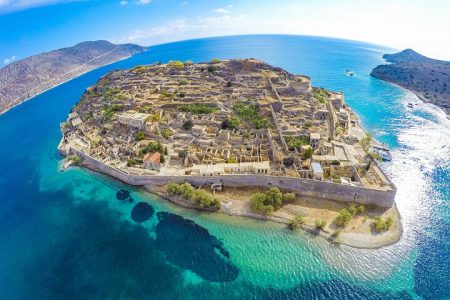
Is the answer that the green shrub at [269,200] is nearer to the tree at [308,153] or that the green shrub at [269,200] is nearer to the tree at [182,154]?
the tree at [308,153]

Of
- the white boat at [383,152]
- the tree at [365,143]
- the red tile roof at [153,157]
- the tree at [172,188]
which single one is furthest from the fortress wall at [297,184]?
the white boat at [383,152]

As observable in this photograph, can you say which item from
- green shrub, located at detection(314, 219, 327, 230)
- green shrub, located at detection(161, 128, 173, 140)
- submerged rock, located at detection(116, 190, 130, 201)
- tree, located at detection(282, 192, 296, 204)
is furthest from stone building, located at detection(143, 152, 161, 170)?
green shrub, located at detection(314, 219, 327, 230)

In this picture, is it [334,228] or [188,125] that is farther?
[188,125]

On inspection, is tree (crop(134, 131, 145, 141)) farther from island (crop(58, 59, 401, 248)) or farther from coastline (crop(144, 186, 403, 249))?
coastline (crop(144, 186, 403, 249))

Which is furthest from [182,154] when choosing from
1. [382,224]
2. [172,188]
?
[382,224]

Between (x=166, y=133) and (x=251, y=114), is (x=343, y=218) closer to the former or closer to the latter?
(x=251, y=114)

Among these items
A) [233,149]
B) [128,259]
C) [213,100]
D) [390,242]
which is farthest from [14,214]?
[390,242]

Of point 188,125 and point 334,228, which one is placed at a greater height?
point 188,125

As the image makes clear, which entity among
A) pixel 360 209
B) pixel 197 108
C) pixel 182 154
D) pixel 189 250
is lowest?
pixel 189 250
